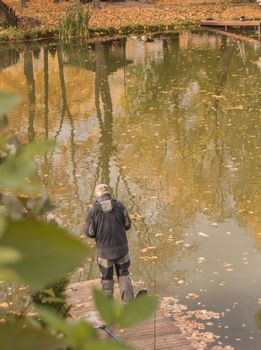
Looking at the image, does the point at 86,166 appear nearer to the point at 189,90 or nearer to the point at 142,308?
the point at 189,90

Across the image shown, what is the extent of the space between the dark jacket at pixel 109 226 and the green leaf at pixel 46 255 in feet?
24.3

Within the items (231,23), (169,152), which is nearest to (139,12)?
(231,23)

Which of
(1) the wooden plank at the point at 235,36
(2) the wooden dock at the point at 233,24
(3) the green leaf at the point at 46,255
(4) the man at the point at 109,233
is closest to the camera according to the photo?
(3) the green leaf at the point at 46,255

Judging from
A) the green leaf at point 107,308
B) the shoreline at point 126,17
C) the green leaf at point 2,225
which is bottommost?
the shoreline at point 126,17

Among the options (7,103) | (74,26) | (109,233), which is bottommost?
(74,26)

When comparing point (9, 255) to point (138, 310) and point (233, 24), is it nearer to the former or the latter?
point (138, 310)

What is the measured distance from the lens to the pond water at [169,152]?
A: 366 inches

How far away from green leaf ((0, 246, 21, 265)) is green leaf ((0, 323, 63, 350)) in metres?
0.04

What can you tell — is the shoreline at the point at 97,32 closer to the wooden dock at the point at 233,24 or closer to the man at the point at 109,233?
the wooden dock at the point at 233,24

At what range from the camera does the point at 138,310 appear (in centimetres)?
53

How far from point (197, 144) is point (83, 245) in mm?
15345

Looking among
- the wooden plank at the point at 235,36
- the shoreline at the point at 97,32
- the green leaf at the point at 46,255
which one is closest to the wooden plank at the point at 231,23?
the wooden plank at the point at 235,36

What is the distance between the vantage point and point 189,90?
21.1 meters

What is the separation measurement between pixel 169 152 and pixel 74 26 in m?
17.6
